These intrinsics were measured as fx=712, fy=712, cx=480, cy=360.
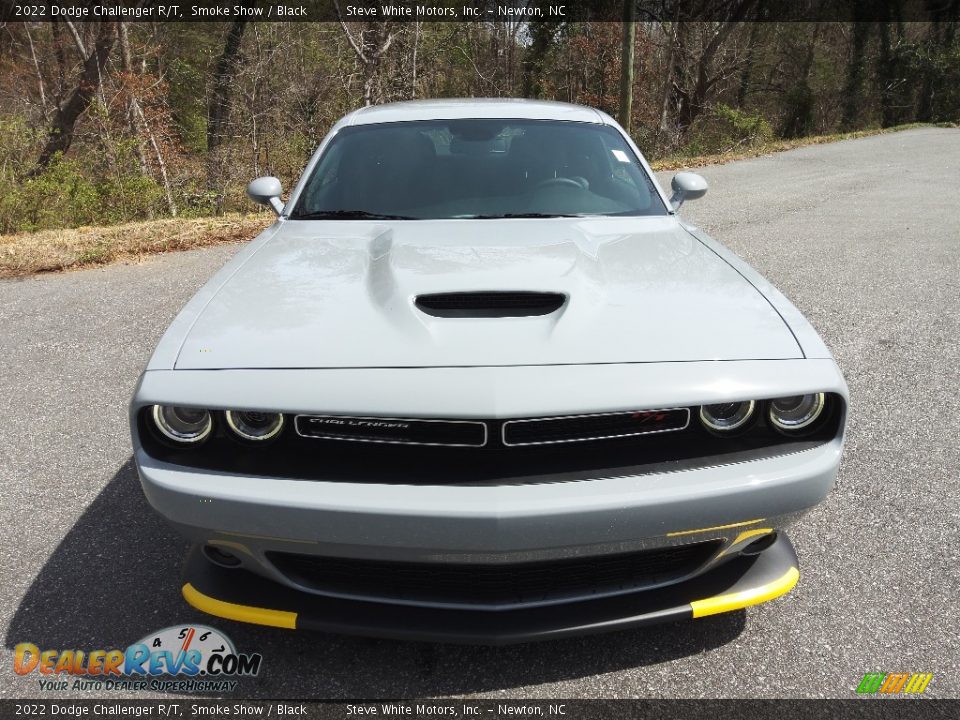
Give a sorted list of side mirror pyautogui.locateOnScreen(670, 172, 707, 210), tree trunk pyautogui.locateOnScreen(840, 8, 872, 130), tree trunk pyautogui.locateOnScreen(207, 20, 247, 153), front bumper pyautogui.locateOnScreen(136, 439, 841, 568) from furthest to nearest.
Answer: tree trunk pyautogui.locateOnScreen(840, 8, 872, 130) → tree trunk pyautogui.locateOnScreen(207, 20, 247, 153) → side mirror pyautogui.locateOnScreen(670, 172, 707, 210) → front bumper pyautogui.locateOnScreen(136, 439, 841, 568)

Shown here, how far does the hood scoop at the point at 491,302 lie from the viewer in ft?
6.52

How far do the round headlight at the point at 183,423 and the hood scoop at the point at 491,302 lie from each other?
2.11ft

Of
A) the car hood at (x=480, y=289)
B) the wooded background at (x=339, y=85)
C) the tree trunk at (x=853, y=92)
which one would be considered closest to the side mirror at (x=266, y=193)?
the car hood at (x=480, y=289)

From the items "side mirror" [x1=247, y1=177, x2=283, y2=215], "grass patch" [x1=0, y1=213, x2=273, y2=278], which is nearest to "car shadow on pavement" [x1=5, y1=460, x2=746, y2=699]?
"side mirror" [x1=247, y1=177, x2=283, y2=215]

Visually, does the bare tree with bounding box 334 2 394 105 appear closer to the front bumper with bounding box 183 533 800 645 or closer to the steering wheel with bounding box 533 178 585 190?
the steering wheel with bounding box 533 178 585 190

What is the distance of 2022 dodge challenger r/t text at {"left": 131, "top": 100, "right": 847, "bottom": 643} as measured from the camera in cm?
165

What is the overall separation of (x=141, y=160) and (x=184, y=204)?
1.03 meters

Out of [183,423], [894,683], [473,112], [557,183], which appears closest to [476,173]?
[557,183]

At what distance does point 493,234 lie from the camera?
2600mm

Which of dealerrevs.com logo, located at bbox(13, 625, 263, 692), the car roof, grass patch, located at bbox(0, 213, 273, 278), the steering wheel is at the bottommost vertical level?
grass patch, located at bbox(0, 213, 273, 278)

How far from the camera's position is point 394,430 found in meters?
1.74

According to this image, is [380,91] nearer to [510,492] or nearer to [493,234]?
[493,234]

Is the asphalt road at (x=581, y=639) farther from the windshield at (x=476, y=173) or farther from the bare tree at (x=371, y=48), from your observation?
the bare tree at (x=371, y=48)

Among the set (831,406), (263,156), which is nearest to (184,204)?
(263,156)
